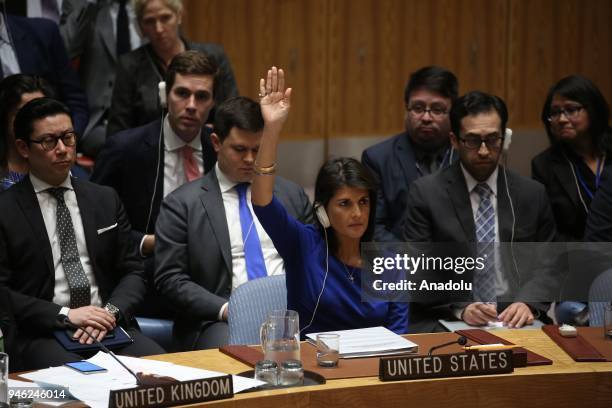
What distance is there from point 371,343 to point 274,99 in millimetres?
722

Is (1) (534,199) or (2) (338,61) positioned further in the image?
(2) (338,61)

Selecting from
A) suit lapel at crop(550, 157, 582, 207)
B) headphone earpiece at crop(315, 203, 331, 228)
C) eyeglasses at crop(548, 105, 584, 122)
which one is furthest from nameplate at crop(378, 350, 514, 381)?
eyeglasses at crop(548, 105, 584, 122)

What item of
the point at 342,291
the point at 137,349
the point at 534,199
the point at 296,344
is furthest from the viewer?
the point at 534,199

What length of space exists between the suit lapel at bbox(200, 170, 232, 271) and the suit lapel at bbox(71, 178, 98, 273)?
416 mm

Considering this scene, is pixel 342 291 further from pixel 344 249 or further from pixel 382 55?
pixel 382 55

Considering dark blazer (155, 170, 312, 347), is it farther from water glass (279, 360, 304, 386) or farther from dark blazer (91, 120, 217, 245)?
water glass (279, 360, 304, 386)

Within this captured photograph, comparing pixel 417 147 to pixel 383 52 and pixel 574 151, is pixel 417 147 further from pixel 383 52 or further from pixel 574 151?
pixel 383 52

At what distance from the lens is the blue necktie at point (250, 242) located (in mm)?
3527

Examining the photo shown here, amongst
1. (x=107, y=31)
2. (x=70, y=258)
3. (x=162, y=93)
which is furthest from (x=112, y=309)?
(x=107, y=31)

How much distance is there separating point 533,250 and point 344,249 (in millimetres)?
808

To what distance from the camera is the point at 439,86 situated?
4.11m

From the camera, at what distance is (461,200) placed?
141 inches

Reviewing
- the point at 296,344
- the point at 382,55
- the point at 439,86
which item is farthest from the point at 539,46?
the point at 296,344

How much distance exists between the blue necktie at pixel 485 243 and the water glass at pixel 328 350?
765mm
